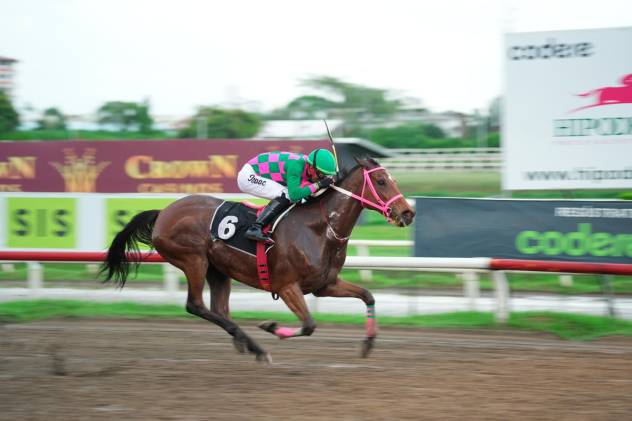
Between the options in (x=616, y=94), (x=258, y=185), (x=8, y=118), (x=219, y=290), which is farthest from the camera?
(x=8, y=118)

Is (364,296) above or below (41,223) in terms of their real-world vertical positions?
below

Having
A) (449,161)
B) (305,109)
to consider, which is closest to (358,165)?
(449,161)

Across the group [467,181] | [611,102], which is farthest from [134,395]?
[467,181]

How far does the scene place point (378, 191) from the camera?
723cm

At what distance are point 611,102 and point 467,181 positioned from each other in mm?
11866

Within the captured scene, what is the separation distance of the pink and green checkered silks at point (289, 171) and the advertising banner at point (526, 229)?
10.1ft

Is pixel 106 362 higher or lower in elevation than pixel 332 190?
lower

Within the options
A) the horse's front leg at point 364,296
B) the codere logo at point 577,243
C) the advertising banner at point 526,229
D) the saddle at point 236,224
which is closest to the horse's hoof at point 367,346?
the horse's front leg at point 364,296

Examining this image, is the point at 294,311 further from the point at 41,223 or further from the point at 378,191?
the point at 41,223

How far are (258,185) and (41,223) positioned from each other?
4.96m

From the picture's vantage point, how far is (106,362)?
7.22 metres

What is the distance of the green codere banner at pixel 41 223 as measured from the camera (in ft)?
36.6

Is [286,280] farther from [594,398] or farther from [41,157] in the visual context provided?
[41,157]

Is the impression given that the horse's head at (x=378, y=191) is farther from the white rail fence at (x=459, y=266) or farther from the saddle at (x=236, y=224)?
the white rail fence at (x=459, y=266)
